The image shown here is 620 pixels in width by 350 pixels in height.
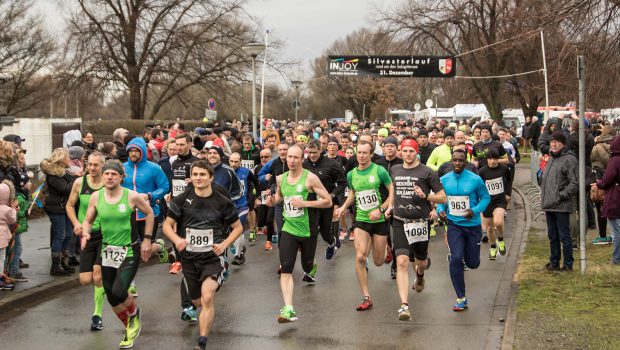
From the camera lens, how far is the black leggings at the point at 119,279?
7.98 m

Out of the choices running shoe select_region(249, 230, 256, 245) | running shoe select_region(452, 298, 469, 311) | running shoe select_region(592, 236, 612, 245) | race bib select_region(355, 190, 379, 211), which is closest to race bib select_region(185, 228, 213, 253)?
race bib select_region(355, 190, 379, 211)

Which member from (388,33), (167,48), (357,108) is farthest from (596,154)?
(357,108)

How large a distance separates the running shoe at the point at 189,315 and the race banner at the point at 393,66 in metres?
32.5

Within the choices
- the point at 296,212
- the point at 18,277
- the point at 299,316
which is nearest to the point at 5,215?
the point at 18,277

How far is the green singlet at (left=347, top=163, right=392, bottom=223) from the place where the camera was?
973 cm

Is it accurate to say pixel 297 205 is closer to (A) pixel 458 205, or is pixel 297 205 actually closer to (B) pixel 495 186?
(A) pixel 458 205

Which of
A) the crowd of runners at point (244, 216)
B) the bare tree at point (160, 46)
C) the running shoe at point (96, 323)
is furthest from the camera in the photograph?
the bare tree at point (160, 46)

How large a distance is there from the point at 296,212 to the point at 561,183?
12.4 ft

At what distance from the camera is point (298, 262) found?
43.5 ft

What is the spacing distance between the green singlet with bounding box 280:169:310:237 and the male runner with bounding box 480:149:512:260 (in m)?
4.53

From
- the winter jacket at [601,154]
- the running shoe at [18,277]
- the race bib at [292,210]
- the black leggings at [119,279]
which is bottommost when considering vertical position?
the running shoe at [18,277]

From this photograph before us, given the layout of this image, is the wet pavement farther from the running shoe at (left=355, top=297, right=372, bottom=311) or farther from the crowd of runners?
the crowd of runners

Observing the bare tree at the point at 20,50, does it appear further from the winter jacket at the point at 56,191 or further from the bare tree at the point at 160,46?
the winter jacket at the point at 56,191

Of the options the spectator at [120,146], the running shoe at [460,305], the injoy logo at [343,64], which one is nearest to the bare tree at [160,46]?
the injoy logo at [343,64]
